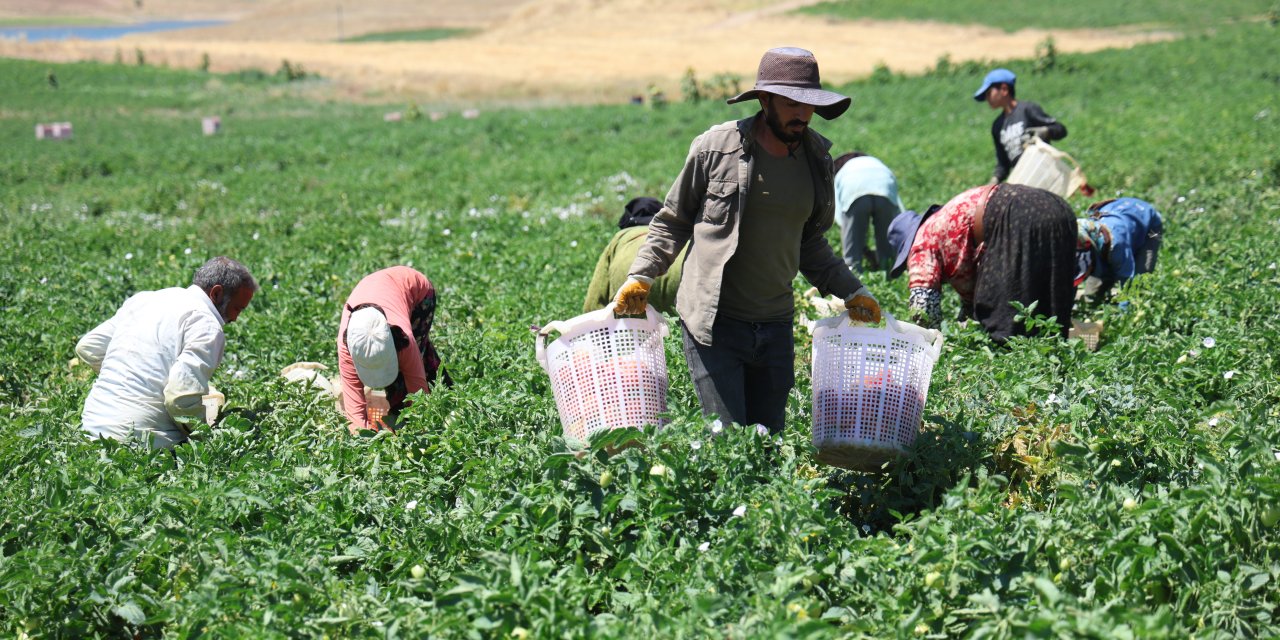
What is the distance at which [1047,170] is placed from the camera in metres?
7.45

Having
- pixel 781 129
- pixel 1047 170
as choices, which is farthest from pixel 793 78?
pixel 1047 170

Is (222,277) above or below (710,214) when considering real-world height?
below

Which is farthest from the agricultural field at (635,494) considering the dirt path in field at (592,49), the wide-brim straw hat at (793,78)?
the dirt path in field at (592,49)

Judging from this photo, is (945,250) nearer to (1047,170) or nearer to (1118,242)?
(1118,242)

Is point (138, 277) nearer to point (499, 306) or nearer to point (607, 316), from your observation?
point (499, 306)

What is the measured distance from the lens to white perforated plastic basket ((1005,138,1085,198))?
7359 mm

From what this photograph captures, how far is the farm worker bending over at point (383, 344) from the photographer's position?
15.8 feet

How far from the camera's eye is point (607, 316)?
365 centimetres

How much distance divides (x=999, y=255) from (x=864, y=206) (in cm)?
203

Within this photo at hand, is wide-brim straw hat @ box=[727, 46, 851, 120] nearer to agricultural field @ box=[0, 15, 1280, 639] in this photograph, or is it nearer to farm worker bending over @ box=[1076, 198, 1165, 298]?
agricultural field @ box=[0, 15, 1280, 639]

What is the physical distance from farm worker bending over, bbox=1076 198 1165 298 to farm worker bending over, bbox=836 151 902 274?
1.35m

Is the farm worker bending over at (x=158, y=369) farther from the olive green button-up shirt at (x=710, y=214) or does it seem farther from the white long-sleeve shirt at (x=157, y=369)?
the olive green button-up shirt at (x=710, y=214)

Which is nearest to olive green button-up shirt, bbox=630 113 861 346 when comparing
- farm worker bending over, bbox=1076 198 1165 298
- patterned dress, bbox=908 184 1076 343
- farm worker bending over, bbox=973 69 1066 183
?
patterned dress, bbox=908 184 1076 343

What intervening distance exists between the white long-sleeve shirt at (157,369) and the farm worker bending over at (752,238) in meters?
2.15
